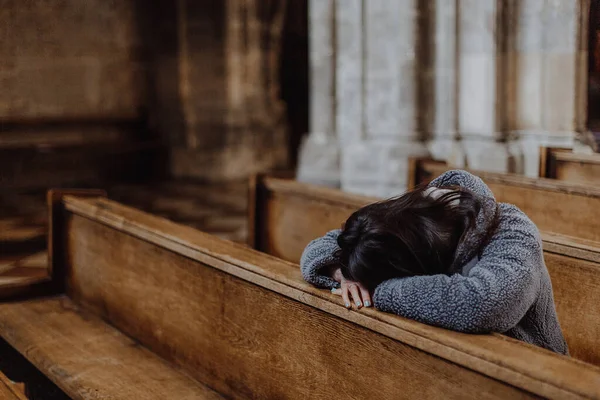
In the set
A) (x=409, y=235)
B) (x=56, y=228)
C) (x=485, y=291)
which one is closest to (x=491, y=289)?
(x=485, y=291)

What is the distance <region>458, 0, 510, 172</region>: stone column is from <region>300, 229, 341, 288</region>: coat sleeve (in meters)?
3.22

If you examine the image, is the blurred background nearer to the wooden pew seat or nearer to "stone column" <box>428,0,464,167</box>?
"stone column" <box>428,0,464,167</box>

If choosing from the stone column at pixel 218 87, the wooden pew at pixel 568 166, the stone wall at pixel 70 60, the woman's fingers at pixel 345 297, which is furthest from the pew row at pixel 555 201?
the stone wall at pixel 70 60

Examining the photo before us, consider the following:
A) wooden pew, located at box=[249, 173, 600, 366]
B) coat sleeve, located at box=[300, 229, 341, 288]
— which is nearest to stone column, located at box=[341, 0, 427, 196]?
wooden pew, located at box=[249, 173, 600, 366]

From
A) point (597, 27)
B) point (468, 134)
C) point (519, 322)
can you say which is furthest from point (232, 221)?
point (519, 322)

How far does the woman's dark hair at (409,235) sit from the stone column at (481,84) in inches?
131

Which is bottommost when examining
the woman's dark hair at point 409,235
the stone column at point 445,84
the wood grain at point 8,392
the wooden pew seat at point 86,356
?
the wooden pew seat at point 86,356

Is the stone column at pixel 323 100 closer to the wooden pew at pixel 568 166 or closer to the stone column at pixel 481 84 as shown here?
the stone column at pixel 481 84

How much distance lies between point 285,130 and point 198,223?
9.60 feet

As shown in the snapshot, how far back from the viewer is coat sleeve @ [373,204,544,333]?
4.18 feet

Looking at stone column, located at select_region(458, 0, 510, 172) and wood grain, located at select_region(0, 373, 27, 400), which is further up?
stone column, located at select_region(458, 0, 510, 172)

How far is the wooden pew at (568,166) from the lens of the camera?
3453mm

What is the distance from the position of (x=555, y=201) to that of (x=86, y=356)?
1.70 metres

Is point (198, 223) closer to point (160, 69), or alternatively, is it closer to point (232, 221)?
point (232, 221)
